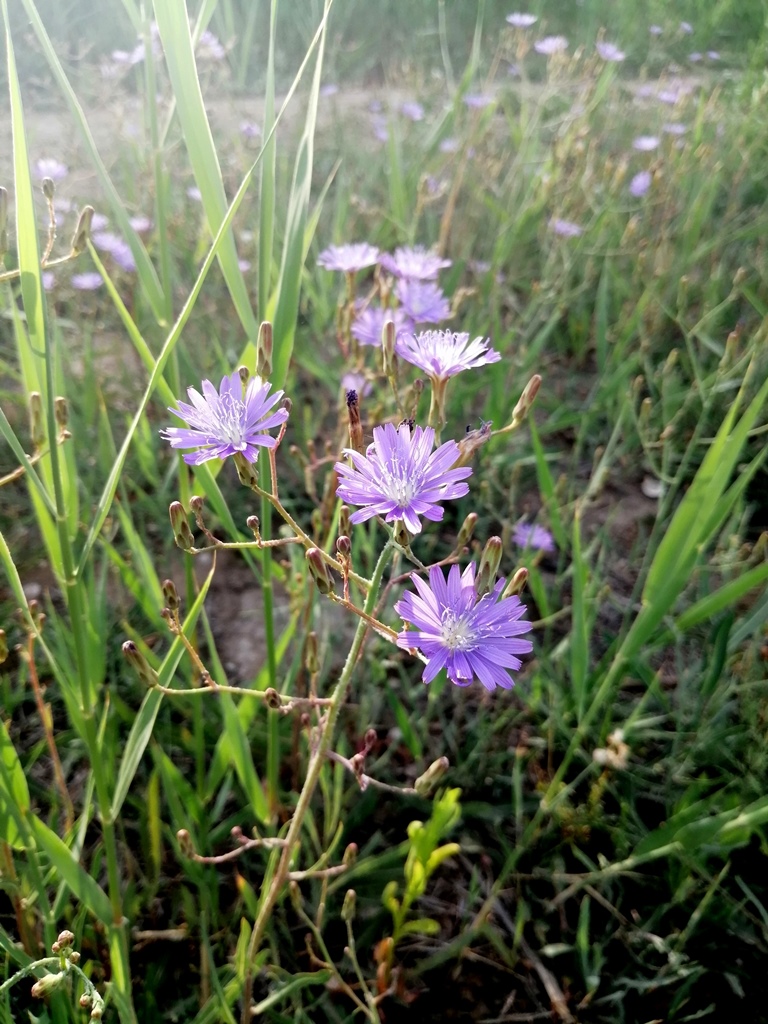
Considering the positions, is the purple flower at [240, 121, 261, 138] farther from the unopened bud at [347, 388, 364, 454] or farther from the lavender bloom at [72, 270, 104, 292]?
the unopened bud at [347, 388, 364, 454]

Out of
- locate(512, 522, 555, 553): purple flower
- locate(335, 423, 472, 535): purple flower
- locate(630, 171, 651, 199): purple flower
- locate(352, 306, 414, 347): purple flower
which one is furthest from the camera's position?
locate(630, 171, 651, 199): purple flower

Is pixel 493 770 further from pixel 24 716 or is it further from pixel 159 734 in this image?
pixel 24 716

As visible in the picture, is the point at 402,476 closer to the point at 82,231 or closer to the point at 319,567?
the point at 319,567

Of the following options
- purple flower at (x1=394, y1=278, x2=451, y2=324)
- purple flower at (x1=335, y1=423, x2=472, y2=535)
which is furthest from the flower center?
purple flower at (x1=394, y1=278, x2=451, y2=324)

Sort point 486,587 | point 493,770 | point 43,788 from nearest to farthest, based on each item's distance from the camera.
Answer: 1. point 486,587
2. point 43,788
3. point 493,770

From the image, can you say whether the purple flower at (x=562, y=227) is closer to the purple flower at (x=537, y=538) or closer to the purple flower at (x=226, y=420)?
the purple flower at (x=537, y=538)

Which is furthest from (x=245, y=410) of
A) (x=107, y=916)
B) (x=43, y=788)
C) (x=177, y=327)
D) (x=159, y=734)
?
(x=43, y=788)
